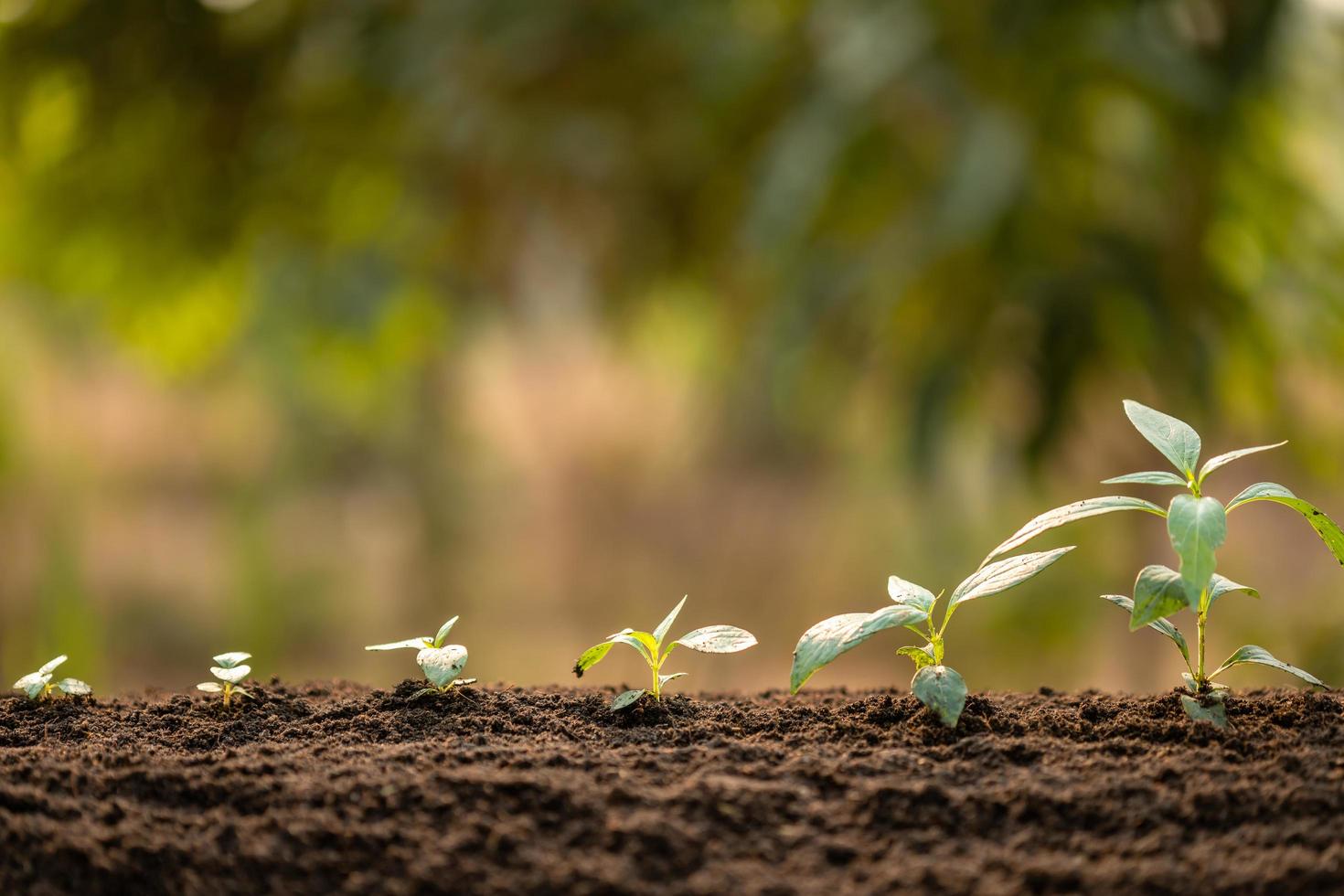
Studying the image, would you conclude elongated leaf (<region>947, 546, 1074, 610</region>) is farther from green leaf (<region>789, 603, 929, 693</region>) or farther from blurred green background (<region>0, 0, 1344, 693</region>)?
blurred green background (<region>0, 0, 1344, 693</region>)

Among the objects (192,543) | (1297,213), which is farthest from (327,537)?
(1297,213)

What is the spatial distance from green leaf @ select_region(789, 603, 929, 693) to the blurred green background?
111cm

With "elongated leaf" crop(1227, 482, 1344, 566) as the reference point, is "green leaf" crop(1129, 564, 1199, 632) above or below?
below

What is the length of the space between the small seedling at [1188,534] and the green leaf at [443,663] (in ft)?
0.99

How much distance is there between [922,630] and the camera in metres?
0.59

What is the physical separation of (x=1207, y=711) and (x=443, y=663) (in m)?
0.42

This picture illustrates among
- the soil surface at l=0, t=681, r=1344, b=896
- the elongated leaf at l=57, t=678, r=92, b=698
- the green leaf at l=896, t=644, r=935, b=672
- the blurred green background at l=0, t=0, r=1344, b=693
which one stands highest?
the blurred green background at l=0, t=0, r=1344, b=693

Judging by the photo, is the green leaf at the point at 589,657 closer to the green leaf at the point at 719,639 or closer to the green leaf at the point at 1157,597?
Result: the green leaf at the point at 719,639

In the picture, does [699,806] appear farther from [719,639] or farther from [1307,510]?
[1307,510]

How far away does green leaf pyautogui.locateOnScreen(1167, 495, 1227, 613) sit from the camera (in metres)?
0.50

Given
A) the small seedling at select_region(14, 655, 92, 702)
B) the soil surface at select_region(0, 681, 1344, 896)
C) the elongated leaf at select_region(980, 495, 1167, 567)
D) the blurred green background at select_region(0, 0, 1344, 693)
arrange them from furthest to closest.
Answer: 1. the blurred green background at select_region(0, 0, 1344, 693)
2. the small seedling at select_region(14, 655, 92, 702)
3. the elongated leaf at select_region(980, 495, 1167, 567)
4. the soil surface at select_region(0, 681, 1344, 896)

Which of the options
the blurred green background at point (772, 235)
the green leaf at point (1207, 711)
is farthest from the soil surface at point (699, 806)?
the blurred green background at point (772, 235)

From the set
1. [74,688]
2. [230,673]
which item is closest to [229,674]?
[230,673]

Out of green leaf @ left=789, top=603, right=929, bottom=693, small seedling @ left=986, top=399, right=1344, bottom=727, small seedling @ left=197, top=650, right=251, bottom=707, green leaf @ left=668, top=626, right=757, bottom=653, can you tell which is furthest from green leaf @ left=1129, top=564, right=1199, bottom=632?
small seedling @ left=197, top=650, right=251, bottom=707
